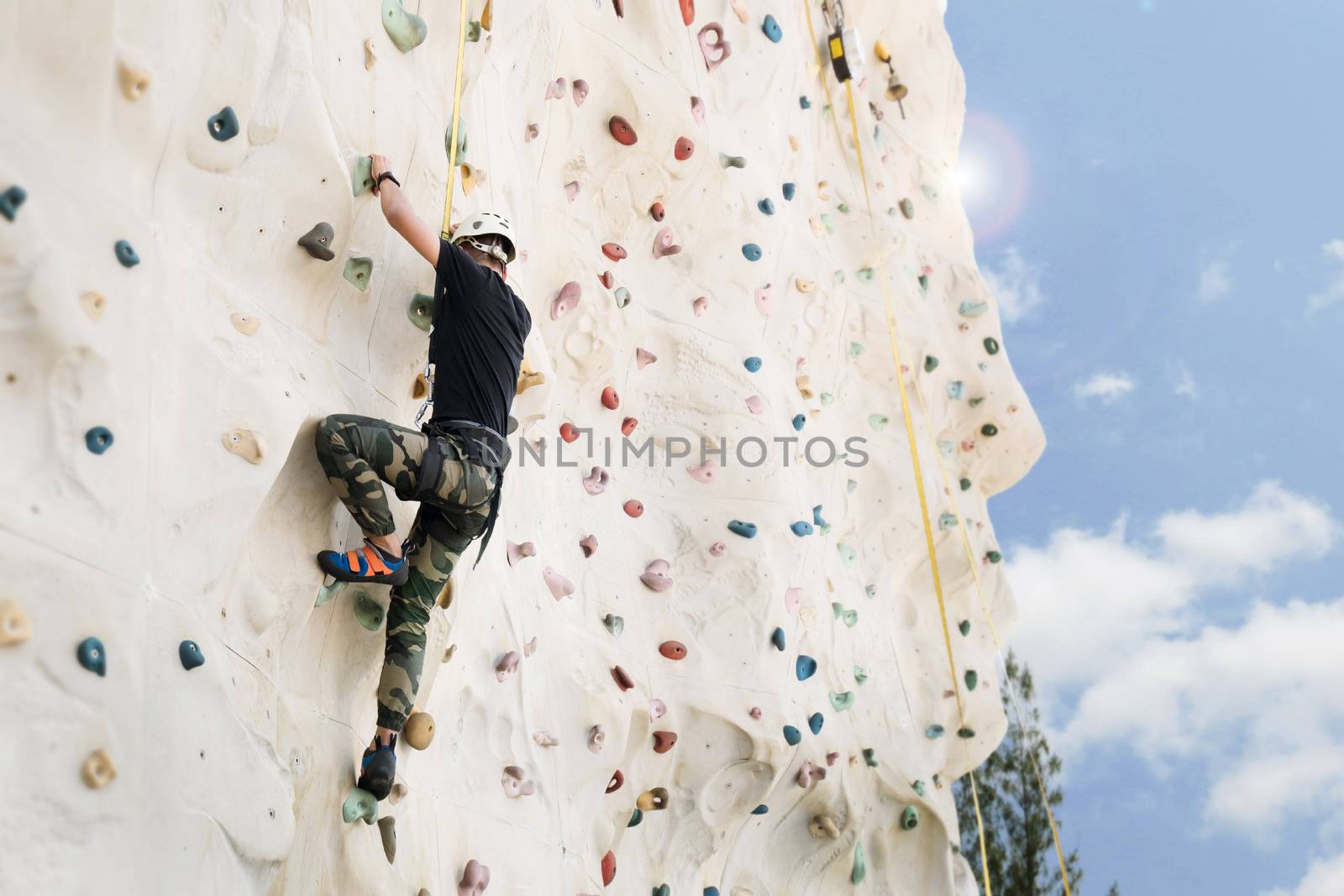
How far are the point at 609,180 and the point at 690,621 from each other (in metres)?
1.66

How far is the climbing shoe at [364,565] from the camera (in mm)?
2695

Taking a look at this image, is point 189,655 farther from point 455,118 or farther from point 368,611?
point 455,118

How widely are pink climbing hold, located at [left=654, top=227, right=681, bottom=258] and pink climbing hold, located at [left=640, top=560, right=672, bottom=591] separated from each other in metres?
1.22

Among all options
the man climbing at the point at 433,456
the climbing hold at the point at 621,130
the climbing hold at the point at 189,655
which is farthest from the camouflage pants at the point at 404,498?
the climbing hold at the point at 621,130

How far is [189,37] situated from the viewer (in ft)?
8.02

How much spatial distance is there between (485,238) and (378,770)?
132cm

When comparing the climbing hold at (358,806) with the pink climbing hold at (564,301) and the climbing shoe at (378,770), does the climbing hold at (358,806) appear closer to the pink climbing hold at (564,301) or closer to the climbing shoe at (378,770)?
the climbing shoe at (378,770)

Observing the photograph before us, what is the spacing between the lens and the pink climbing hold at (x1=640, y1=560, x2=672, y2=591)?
14.4 ft

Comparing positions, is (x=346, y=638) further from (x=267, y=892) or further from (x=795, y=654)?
(x=795, y=654)

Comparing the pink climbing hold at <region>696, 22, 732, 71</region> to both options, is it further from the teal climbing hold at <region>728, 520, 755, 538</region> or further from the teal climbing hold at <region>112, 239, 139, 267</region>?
the teal climbing hold at <region>112, 239, 139, 267</region>

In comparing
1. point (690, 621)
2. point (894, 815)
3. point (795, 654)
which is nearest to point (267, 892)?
point (690, 621)

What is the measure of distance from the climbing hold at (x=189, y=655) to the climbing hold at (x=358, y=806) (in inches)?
24.1

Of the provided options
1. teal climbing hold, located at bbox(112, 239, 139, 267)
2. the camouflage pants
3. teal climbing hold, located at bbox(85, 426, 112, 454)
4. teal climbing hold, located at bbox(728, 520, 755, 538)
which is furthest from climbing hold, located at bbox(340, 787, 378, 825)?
teal climbing hold, located at bbox(728, 520, 755, 538)

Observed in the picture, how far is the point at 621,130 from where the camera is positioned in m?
4.50
